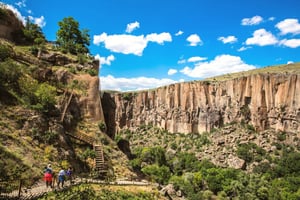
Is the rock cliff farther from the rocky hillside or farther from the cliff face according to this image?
the rocky hillside

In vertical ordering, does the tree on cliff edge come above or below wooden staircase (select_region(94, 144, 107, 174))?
above

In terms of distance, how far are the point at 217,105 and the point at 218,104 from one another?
447 millimetres

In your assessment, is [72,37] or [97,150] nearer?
[97,150]

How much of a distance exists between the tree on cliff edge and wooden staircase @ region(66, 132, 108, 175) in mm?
18724

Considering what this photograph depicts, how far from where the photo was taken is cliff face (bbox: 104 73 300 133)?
6788cm

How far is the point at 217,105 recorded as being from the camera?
82.8 metres

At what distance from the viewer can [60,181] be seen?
16.3m

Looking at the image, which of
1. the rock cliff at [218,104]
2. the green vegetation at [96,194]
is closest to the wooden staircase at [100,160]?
the green vegetation at [96,194]

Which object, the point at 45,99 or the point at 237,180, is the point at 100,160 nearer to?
the point at 45,99

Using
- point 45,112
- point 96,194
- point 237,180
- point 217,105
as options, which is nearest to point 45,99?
point 45,112

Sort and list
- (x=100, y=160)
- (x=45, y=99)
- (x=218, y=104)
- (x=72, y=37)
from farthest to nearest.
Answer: (x=218, y=104) < (x=72, y=37) < (x=100, y=160) < (x=45, y=99)

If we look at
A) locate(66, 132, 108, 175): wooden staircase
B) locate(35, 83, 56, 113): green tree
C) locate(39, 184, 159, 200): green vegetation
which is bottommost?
locate(39, 184, 159, 200): green vegetation

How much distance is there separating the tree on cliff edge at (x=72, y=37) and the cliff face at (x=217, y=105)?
49764 mm

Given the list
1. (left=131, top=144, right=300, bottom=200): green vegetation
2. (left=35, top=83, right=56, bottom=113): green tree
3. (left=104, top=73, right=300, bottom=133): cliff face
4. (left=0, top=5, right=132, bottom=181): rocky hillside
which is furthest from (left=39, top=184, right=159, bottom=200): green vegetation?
(left=104, top=73, right=300, bottom=133): cliff face
